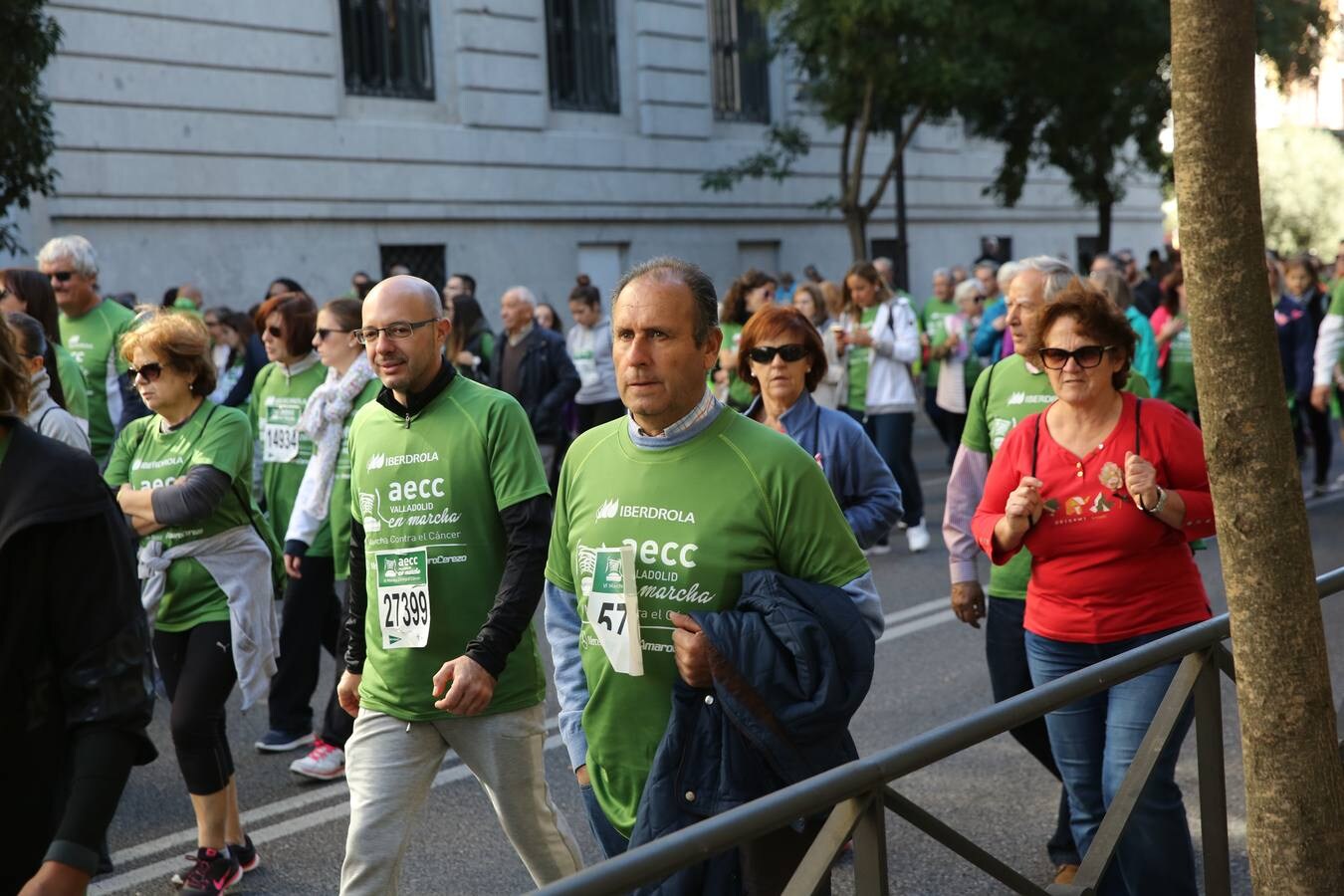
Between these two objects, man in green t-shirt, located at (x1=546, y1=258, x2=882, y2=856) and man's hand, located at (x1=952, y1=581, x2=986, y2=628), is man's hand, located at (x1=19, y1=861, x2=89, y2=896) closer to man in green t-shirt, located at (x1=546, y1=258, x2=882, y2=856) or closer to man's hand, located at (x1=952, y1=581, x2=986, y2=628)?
man in green t-shirt, located at (x1=546, y1=258, x2=882, y2=856)

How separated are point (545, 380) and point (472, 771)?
7.69m

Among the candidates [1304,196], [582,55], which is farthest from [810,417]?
[1304,196]

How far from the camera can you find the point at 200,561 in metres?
5.50

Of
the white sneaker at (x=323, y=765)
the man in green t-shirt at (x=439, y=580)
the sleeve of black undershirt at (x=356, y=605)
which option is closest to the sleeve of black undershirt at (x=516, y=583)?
the man in green t-shirt at (x=439, y=580)

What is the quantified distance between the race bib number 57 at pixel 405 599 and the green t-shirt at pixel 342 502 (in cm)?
224

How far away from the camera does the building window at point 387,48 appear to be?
Answer: 67.6 ft

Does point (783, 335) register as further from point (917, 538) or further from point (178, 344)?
point (917, 538)

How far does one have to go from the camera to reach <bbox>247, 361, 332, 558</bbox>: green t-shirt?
276 inches

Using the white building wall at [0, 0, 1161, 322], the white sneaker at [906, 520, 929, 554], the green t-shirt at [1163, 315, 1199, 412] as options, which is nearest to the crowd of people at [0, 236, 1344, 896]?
the white sneaker at [906, 520, 929, 554]

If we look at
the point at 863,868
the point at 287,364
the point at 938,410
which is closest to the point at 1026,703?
the point at 863,868

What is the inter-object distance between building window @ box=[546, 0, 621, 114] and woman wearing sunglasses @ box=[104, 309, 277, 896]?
17949 millimetres

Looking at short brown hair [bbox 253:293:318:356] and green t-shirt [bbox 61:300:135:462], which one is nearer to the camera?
short brown hair [bbox 253:293:318:356]

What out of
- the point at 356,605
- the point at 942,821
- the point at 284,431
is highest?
the point at 284,431

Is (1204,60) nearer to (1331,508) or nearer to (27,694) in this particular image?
(27,694)
